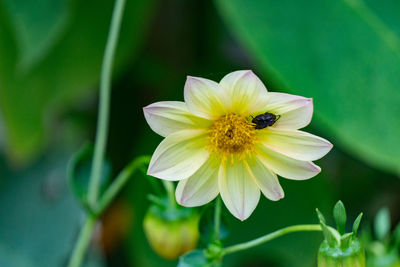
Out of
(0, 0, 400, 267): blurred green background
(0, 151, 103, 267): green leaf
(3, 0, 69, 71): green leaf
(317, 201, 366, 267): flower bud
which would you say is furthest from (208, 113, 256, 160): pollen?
(0, 151, 103, 267): green leaf

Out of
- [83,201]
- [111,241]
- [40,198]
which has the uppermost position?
[83,201]

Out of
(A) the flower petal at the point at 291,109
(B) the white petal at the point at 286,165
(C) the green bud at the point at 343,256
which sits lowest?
(C) the green bud at the point at 343,256

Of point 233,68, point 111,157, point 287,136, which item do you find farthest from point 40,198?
point 287,136

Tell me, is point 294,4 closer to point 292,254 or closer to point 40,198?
point 292,254

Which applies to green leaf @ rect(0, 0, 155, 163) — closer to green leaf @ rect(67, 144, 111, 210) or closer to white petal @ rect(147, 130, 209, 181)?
green leaf @ rect(67, 144, 111, 210)

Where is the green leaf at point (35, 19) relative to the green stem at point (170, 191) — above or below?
above

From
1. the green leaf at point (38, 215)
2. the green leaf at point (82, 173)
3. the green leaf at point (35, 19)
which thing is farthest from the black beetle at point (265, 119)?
the green leaf at point (38, 215)

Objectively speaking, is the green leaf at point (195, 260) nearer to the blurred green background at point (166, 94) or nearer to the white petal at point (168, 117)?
the white petal at point (168, 117)
